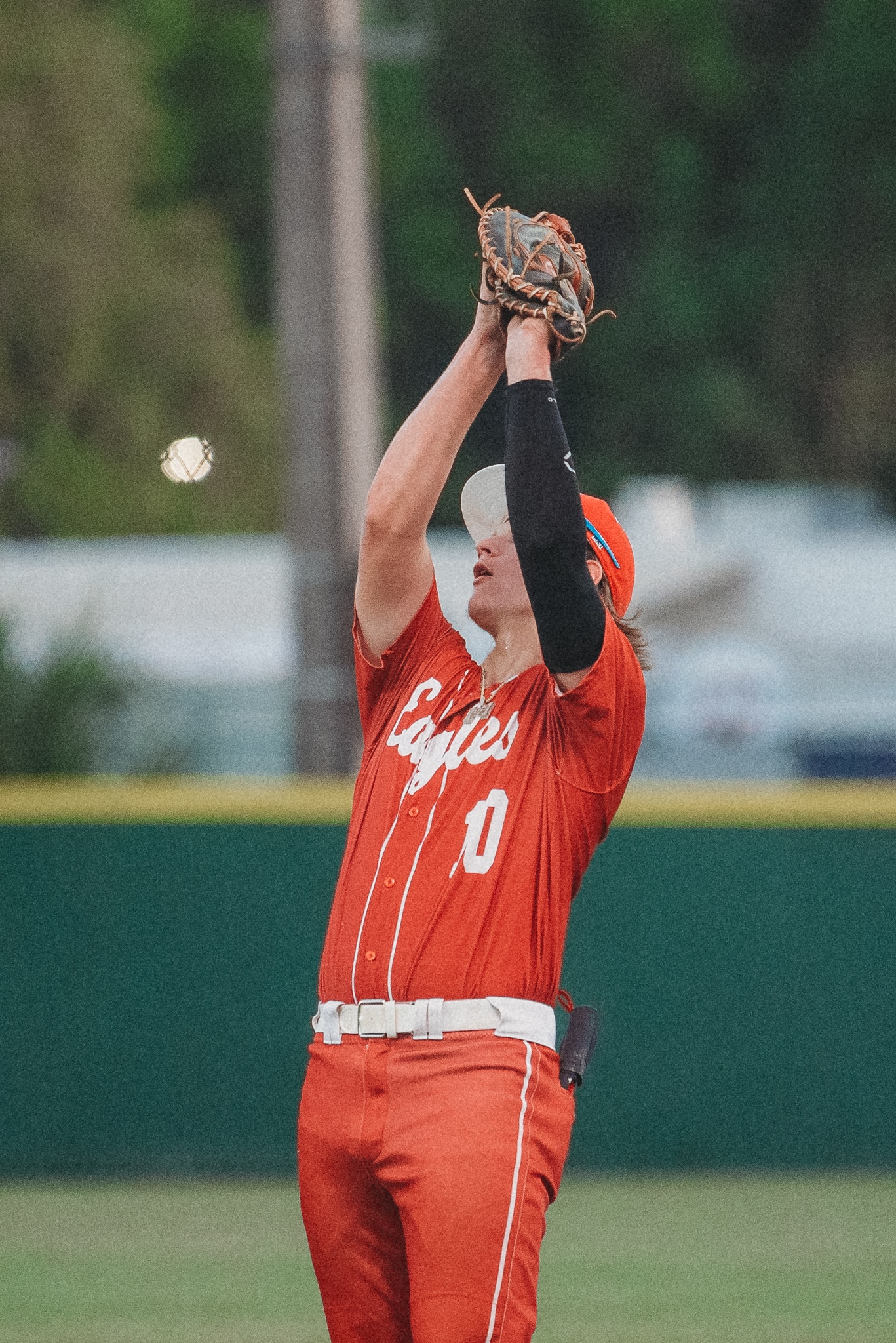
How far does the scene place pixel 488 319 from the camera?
9.53ft

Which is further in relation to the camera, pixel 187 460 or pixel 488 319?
pixel 187 460

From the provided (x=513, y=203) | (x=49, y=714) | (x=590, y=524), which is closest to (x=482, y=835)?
(x=590, y=524)

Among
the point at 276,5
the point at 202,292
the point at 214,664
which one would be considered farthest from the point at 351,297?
the point at 202,292

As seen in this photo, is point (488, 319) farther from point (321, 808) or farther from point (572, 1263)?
point (321, 808)

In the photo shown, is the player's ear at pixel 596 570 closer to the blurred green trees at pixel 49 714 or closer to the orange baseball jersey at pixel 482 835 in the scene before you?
the orange baseball jersey at pixel 482 835

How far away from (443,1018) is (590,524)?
0.85m

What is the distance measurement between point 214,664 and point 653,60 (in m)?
21.8

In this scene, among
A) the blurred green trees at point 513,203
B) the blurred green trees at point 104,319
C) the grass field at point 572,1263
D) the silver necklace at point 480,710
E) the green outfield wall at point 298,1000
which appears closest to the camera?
the silver necklace at point 480,710

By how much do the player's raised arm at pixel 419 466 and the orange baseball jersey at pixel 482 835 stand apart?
0.73 ft

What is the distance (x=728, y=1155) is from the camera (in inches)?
268

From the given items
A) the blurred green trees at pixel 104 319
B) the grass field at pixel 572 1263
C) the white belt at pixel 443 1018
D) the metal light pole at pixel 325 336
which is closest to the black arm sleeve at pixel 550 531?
the white belt at pixel 443 1018

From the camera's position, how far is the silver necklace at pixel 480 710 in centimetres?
293

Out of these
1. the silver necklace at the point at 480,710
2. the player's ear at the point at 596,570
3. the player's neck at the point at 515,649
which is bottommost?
the silver necklace at the point at 480,710

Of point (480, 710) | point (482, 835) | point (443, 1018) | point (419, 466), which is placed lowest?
point (443, 1018)
